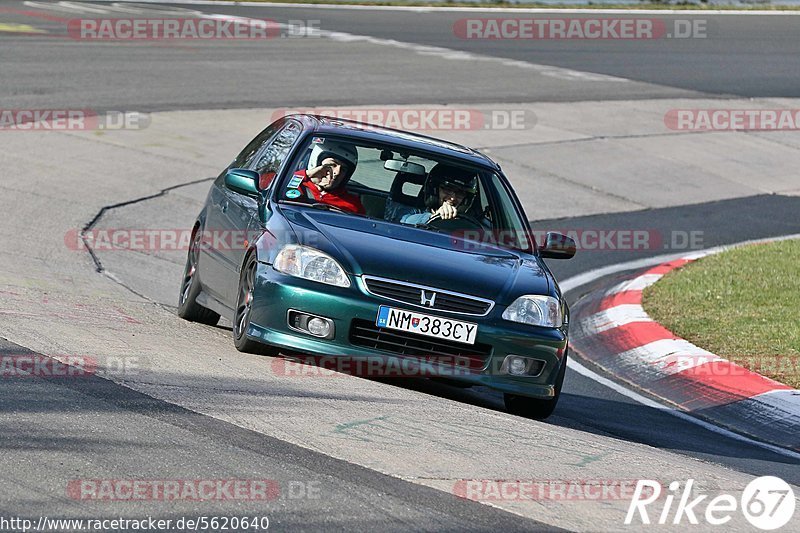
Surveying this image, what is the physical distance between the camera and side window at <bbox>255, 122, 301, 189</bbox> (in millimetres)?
8766

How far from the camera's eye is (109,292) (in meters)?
9.96

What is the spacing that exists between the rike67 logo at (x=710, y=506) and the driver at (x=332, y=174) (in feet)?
10.5

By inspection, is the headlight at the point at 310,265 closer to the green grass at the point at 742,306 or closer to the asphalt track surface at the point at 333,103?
the asphalt track surface at the point at 333,103

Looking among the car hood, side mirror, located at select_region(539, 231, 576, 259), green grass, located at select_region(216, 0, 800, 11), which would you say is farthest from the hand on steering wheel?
green grass, located at select_region(216, 0, 800, 11)

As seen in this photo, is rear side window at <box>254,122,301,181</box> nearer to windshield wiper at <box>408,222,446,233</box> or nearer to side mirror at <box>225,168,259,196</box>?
side mirror at <box>225,168,259,196</box>

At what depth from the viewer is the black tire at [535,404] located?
770 cm

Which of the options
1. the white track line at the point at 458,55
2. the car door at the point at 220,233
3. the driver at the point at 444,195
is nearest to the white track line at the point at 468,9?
the white track line at the point at 458,55

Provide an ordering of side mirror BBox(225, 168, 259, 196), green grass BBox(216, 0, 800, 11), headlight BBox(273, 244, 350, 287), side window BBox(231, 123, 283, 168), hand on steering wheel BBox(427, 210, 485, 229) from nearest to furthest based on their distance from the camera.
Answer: headlight BBox(273, 244, 350, 287) < side mirror BBox(225, 168, 259, 196) < hand on steering wheel BBox(427, 210, 485, 229) < side window BBox(231, 123, 283, 168) < green grass BBox(216, 0, 800, 11)

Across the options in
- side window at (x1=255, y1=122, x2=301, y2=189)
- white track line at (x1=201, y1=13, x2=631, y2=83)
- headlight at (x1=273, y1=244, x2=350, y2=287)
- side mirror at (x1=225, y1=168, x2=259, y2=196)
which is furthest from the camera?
white track line at (x1=201, y1=13, x2=631, y2=83)

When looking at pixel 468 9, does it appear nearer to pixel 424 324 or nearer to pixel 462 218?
pixel 462 218

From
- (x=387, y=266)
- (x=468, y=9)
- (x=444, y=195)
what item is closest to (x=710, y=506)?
(x=387, y=266)

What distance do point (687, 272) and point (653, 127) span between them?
8569 mm

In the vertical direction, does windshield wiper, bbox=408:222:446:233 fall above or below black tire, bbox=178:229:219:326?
above

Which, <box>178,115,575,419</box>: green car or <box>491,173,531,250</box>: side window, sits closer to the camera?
<box>178,115,575,419</box>: green car
